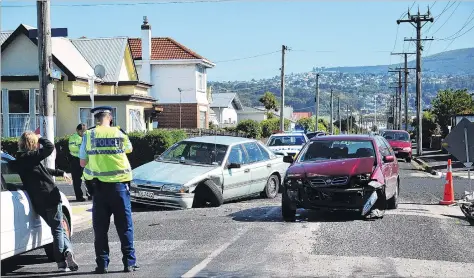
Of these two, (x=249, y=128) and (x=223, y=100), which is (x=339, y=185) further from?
(x=223, y=100)

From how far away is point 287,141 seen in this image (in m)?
25.0

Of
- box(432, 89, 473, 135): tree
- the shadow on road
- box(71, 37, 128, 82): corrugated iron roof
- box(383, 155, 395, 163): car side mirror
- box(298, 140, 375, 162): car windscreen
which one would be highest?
box(71, 37, 128, 82): corrugated iron roof

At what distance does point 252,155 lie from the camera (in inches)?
594

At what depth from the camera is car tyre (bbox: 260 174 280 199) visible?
50.9ft

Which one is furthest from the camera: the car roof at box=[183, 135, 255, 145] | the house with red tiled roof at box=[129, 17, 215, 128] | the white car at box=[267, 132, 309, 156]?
the house with red tiled roof at box=[129, 17, 215, 128]

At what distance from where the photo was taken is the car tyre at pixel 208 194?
42.9 feet

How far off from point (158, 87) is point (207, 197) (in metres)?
33.0

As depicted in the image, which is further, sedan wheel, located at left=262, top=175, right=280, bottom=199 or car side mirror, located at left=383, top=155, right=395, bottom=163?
sedan wheel, located at left=262, top=175, right=280, bottom=199

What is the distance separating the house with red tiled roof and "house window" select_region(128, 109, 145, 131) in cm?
1145

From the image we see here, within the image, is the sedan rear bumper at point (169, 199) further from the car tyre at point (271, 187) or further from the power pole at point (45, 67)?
the car tyre at point (271, 187)

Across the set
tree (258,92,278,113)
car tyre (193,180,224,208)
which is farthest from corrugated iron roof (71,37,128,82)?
tree (258,92,278,113)

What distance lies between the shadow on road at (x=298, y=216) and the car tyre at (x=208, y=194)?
2.54ft

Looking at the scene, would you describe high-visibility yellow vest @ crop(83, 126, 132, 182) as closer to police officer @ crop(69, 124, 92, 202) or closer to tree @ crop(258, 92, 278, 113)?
police officer @ crop(69, 124, 92, 202)

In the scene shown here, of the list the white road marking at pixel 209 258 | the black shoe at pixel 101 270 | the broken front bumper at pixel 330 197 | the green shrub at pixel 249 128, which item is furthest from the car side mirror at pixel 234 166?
the green shrub at pixel 249 128
